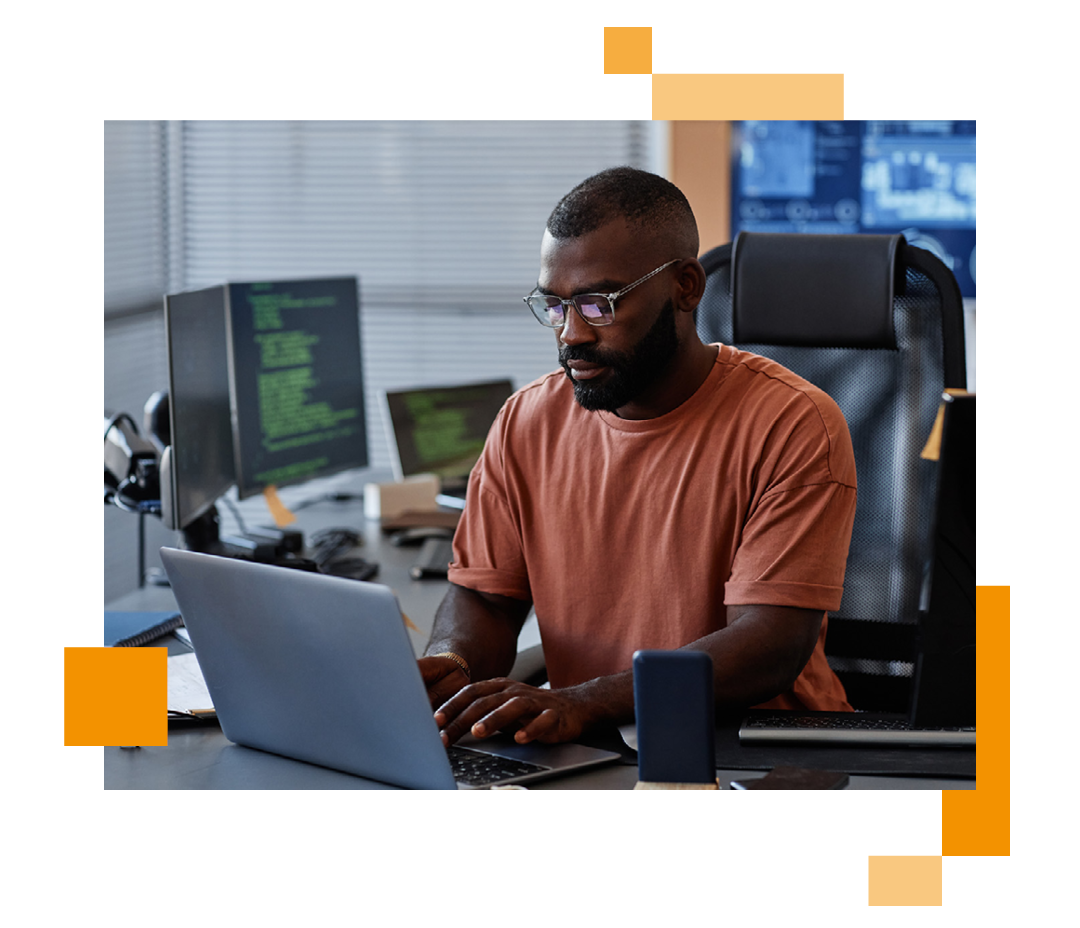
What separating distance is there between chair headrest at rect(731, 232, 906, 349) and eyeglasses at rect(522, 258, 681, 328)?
33 cm

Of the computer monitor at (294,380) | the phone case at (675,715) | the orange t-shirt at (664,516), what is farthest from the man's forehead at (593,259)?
the computer monitor at (294,380)

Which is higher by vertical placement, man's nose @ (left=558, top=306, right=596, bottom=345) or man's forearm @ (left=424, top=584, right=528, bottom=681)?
man's nose @ (left=558, top=306, right=596, bottom=345)

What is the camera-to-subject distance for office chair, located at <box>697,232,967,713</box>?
1.75 metres

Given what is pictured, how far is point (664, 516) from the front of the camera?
62.0 inches

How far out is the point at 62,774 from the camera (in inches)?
36.9

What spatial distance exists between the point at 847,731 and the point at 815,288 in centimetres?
77

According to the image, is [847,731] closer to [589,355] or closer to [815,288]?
[589,355]

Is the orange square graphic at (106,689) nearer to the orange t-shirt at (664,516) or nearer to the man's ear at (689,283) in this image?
the orange t-shirt at (664,516)

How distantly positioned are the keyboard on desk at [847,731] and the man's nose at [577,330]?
517 mm

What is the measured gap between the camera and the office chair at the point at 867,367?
1749 millimetres
